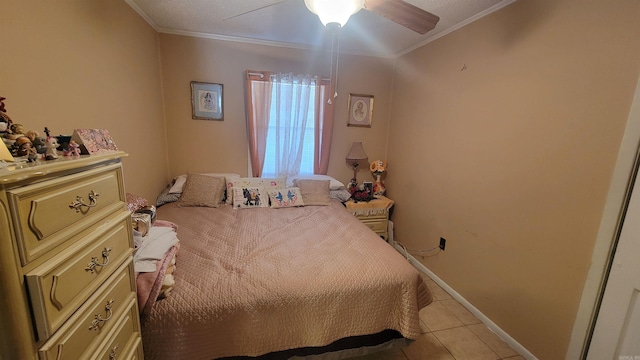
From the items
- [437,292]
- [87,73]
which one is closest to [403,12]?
[87,73]

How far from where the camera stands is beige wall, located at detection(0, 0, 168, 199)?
113 cm

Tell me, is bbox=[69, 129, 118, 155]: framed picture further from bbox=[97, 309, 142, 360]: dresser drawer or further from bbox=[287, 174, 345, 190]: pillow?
bbox=[287, 174, 345, 190]: pillow

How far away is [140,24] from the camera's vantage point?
2.23 metres

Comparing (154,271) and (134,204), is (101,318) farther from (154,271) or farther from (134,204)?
(134,204)

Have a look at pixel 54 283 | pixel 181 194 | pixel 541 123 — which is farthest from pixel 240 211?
pixel 541 123

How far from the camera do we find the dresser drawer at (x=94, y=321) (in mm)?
653

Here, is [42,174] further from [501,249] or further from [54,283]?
[501,249]

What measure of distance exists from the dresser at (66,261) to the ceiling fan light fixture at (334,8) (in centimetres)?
105

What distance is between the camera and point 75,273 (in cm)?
71

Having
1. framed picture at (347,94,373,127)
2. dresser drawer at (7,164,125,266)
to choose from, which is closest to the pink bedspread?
dresser drawer at (7,164,125,266)

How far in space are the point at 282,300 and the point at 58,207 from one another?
0.95 m

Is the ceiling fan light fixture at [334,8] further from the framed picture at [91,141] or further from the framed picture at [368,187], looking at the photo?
the framed picture at [368,187]

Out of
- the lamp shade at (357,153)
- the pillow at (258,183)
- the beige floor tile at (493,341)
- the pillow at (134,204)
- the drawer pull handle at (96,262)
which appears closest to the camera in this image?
the drawer pull handle at (96,262)

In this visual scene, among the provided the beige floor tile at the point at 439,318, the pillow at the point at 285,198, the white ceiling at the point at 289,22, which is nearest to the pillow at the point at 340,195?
the pillow at the point at 285,198
